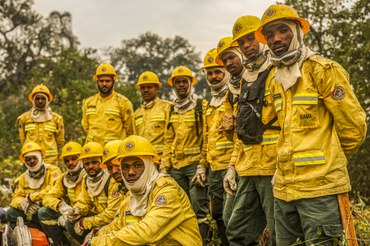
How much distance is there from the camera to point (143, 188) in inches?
175

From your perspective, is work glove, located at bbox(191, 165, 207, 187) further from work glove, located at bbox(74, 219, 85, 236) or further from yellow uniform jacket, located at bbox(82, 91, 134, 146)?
yellow uniform jacket, located at bbox(82, 91, 134, 146)

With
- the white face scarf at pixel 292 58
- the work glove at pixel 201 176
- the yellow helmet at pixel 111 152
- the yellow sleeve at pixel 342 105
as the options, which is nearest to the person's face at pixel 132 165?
the yellow helmet at pixel 111 152

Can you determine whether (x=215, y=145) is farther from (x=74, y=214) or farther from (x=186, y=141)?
(x=74, y=214)

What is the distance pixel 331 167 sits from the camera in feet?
10.7

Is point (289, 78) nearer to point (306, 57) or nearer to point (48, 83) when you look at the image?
point (306, 57)

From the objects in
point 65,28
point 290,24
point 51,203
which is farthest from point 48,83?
point 290,24

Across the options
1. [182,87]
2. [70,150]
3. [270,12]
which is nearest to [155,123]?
[182,87]

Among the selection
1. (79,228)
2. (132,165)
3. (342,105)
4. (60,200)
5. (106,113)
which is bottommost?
(79,228)

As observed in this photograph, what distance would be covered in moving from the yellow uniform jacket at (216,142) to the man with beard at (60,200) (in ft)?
6.61

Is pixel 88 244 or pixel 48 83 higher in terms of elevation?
pixel 48 83

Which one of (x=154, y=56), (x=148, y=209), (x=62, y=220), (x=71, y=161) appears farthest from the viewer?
(x=154, y=56)

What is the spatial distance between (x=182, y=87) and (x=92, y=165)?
154cm

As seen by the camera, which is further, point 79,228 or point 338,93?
point 79,228

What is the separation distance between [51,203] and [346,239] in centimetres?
464
